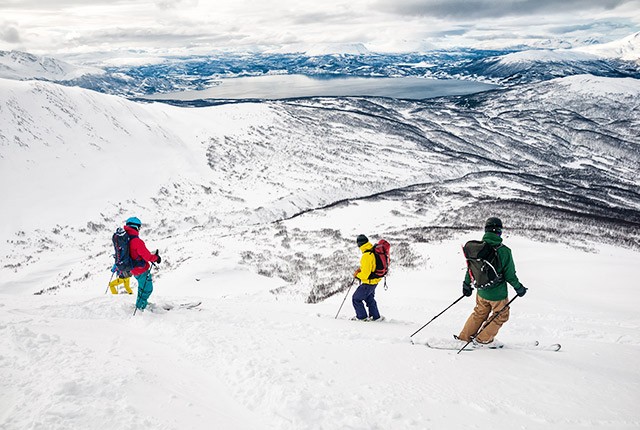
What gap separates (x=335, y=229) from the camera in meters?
28.8

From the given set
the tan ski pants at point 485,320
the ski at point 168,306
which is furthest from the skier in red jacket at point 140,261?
the tan ski pants at point 485,320

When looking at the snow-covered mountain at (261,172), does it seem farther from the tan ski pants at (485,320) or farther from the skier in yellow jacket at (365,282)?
the tan ski pants at (485,320)

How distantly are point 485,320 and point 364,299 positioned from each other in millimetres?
2647

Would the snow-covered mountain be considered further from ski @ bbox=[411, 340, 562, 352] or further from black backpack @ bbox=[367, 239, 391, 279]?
ski @ bbox=[411, 340, 562, 352]

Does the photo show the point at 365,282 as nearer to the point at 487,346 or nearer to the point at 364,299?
the point at 364,299

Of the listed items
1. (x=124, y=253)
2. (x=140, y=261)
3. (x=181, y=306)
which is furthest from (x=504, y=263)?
(x=124, y=253)

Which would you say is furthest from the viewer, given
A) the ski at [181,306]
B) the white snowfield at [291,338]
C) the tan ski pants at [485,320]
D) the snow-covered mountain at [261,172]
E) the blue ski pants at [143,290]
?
the snow-covered mountain at [261,172]

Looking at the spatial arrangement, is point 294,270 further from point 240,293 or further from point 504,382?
point 504,382

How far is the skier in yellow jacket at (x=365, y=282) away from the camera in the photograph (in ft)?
26.3

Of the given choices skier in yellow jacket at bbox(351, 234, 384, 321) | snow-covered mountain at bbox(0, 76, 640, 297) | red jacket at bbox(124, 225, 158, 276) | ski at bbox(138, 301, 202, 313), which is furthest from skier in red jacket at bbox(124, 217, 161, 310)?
snow-covered mountain at bbox(0, 76, 640, 297)

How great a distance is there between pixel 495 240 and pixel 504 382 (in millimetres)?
2228

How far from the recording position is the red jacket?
27.6ft

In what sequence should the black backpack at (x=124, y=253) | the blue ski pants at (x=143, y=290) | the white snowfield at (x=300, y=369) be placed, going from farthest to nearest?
the black backpack at (x=124, y=253), the blue ski pants at (x=143, y=290), the white snowfield at (x=300, y=369)

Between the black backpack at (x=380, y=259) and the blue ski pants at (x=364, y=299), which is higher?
the black backpack at (x=380, y=259)
